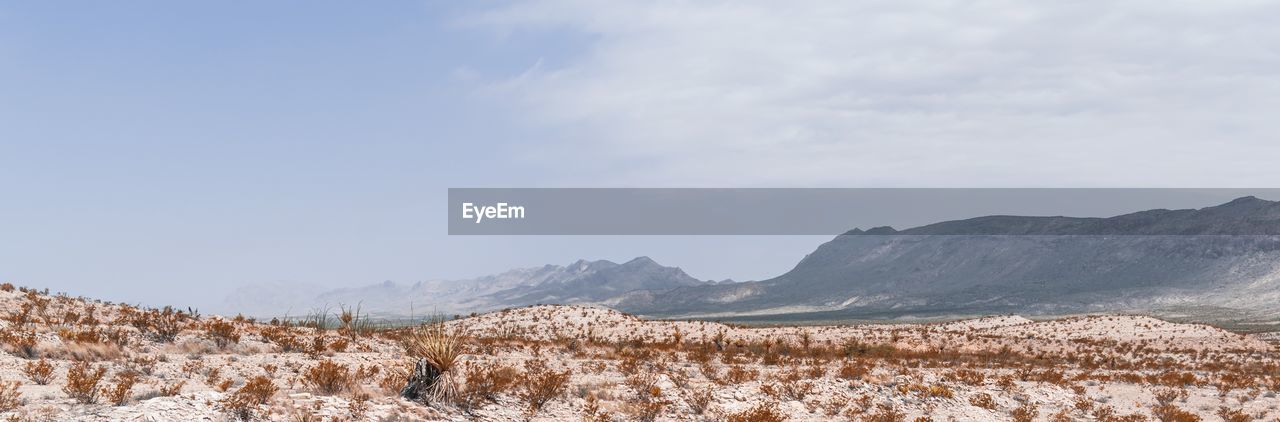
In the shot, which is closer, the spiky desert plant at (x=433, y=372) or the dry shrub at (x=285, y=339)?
the spiky desert plant at (x=433, y=372)

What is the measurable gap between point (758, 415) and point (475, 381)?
5090 millimetres

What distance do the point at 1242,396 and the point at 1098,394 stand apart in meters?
4.39

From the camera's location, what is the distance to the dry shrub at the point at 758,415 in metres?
14.8

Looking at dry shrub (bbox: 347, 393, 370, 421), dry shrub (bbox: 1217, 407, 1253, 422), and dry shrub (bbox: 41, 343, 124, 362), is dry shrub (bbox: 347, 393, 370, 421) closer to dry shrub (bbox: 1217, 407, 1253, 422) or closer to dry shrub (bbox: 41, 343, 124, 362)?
dry shrub (bbox: 41, 343, 124, 362)

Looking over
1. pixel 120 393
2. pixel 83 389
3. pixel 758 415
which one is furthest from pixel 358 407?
pixel 758 415

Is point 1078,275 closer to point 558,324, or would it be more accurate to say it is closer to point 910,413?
point 558,324

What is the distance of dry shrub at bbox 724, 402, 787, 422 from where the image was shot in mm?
14796

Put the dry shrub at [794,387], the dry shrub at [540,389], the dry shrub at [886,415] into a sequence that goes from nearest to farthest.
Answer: the dry shrub at [540,389] → the dry shrub at [886,415] → the dry shrub at [794,387]

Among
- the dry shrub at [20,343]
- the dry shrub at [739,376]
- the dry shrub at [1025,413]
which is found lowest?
the dry shrub at [1025,413]

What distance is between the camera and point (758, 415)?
593 inches

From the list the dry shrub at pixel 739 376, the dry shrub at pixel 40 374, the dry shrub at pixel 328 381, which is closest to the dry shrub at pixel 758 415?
the dry shrub at pixel 739 376

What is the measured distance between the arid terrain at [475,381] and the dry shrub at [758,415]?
65 millimetres

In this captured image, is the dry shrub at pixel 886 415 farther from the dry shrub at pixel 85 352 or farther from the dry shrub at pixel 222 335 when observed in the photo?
the dry shrub at pixel 85 352

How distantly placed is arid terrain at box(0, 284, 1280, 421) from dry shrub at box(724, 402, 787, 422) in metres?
0.07
